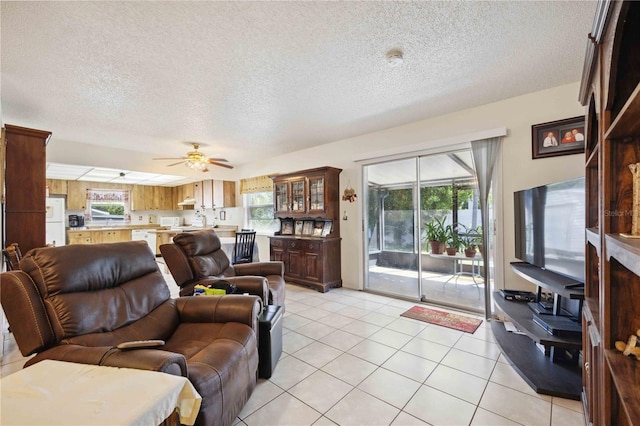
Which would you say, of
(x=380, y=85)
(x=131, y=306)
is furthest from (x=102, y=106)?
(x=380, y=85)

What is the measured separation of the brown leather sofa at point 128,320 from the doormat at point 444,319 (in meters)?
2.16

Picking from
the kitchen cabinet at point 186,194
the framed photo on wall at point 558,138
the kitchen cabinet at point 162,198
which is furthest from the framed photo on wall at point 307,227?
the kitchen cabinet at point 162,198

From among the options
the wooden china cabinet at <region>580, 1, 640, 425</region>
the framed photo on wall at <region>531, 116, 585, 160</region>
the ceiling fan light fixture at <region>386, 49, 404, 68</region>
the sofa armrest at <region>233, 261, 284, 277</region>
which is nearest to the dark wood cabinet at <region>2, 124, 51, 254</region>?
the sofa armrest at <region>233, 261, 284, 277</region>

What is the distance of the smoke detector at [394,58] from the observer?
2104mm

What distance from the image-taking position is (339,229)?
4641mm

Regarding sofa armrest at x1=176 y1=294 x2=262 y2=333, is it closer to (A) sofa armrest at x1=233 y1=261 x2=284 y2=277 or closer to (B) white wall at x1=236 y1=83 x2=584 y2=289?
(A) sofa armrest at x1=233 y1=261 x2=284 y2=277

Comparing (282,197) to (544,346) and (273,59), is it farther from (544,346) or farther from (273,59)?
(544,346)

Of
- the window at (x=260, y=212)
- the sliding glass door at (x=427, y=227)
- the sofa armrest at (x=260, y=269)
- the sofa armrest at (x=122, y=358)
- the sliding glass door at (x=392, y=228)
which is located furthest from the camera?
the window at (x=260, y=212)

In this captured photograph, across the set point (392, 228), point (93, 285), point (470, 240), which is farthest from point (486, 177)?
point (93, 285)

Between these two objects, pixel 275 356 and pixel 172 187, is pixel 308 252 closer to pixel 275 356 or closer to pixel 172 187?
pixel 275 356

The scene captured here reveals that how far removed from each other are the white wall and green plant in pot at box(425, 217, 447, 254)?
0.77 meters

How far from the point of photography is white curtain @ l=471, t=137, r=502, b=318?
310cm

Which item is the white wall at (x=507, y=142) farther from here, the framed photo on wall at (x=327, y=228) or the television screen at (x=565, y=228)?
the television screen at (x=565, y=228)

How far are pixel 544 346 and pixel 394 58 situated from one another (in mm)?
2673
